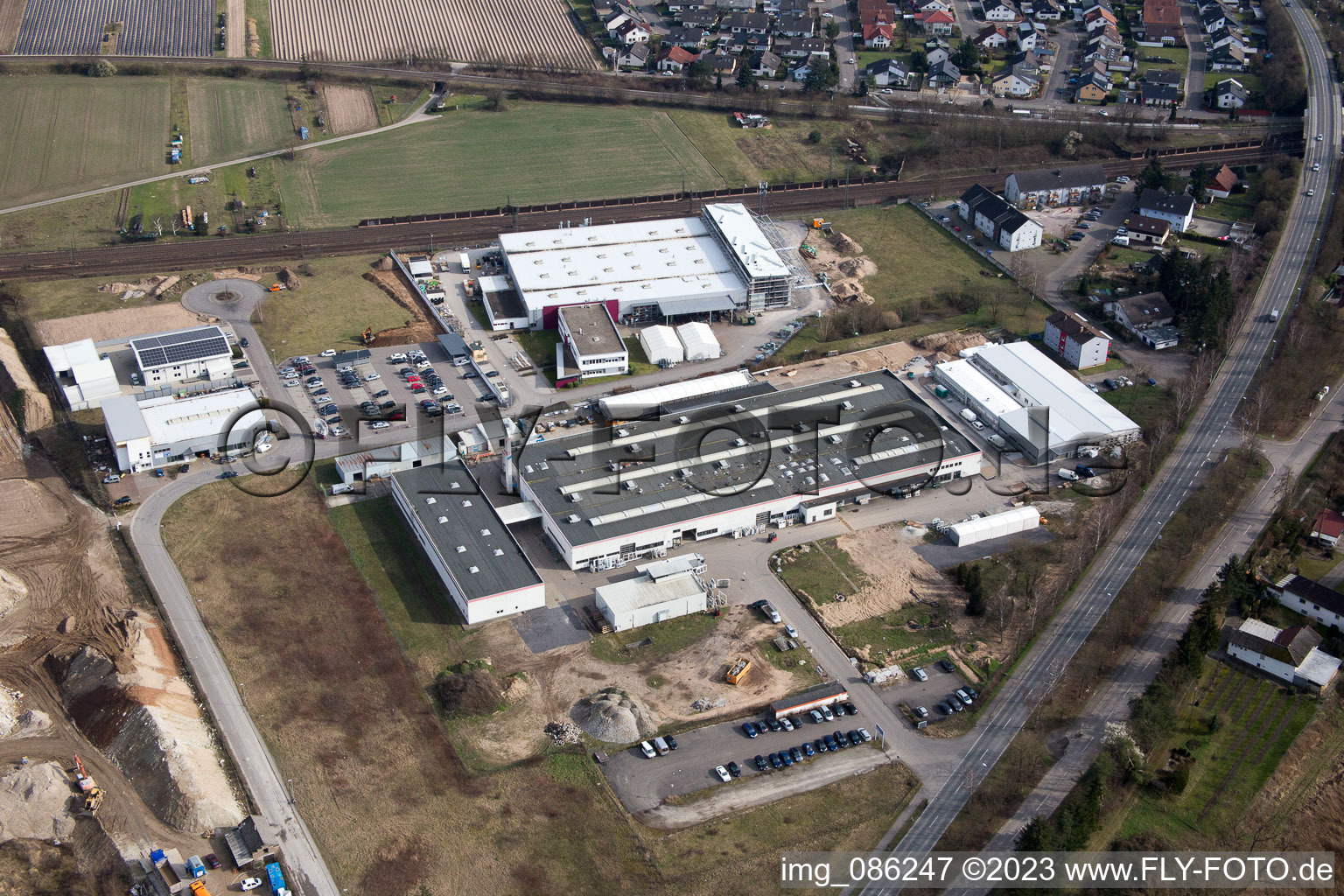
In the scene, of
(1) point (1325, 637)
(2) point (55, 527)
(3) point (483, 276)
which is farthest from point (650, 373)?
(1) point (1325, 637)

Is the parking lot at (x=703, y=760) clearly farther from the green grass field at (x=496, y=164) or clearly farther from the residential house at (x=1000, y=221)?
the green grass field at (x=496, y=164)

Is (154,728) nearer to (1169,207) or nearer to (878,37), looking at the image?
(1169,207)

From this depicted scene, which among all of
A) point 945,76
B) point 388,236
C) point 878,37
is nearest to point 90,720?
point 388,236

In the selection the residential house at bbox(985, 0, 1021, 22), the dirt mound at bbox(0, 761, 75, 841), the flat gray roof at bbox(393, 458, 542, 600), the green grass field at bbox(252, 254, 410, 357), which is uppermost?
the residential house at bbox(985, 0, 1021, 22)

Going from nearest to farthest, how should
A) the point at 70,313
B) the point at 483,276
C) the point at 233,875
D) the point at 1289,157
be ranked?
the point at 233,875 < the point at 70,313 < the point at 483,276 < the point at 1289,157

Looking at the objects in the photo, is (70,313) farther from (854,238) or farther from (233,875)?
(854,238)

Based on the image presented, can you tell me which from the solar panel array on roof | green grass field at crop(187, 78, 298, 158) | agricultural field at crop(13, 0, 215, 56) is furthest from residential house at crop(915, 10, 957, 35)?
the solar panel array on roof

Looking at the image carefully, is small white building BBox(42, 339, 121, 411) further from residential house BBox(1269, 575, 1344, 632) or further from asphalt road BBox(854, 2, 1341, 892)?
residential house BBox(1269, 575, 1344, 632)
